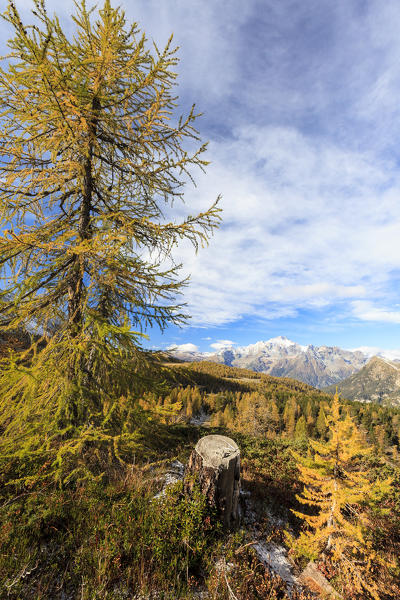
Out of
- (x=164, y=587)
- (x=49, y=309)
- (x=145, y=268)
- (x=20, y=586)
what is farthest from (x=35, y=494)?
(x=145, y=268)

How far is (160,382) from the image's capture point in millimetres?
5234

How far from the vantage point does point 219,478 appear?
4.52 meters

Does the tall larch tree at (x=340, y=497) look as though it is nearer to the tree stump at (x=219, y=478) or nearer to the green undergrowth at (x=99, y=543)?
the tree stump at (x=219, y=478)

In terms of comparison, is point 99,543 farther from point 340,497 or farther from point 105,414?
point 340,497

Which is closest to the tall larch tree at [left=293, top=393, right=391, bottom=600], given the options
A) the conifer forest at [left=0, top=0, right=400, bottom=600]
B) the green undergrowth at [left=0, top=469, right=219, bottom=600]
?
the conifer forest at [left=0, top=0, right=400, bottom=600]

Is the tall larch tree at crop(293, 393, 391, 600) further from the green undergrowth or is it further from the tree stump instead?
the green undergrowth

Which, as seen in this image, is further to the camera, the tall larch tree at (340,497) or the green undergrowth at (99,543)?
the tall larch tree at (340,497)

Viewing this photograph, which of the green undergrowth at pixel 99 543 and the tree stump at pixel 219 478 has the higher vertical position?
the tree stump at pixel 219 478

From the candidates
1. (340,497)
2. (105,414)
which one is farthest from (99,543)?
(340,497)

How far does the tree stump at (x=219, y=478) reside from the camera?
14.7 feet

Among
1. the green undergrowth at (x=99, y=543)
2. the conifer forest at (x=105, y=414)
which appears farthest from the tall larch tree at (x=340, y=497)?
the green undergrowth at (x=99, y=543)

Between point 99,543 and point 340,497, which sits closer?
point 99,543

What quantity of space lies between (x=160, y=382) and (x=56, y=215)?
14.8ft

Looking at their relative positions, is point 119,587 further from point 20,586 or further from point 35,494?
point 35,494
